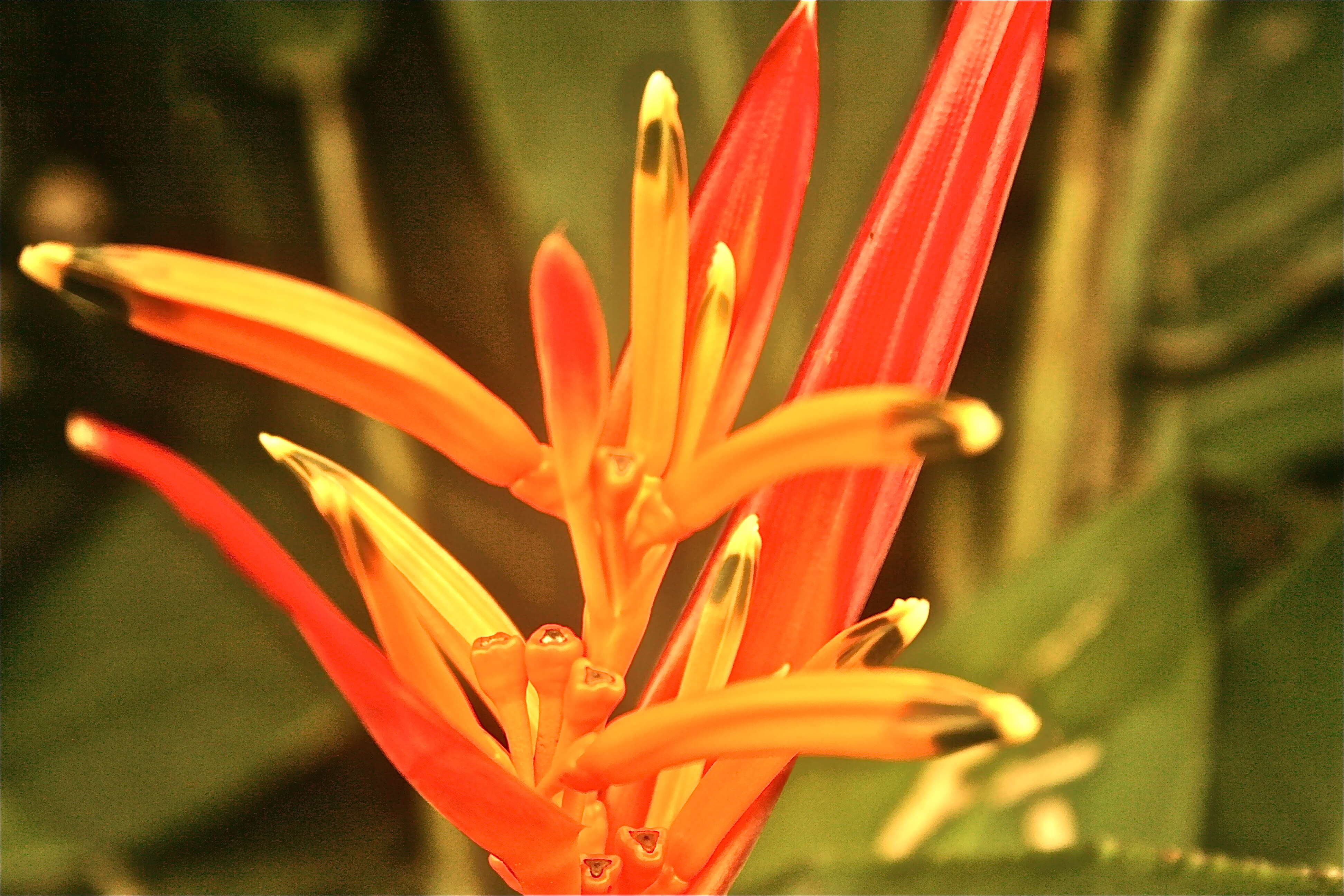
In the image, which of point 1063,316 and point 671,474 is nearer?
point 671,474

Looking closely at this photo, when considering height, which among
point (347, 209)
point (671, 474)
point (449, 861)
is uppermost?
point (347, 209)

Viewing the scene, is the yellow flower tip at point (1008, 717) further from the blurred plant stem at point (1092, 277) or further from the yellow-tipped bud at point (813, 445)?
the blurred plant stem at point (1092, 277)

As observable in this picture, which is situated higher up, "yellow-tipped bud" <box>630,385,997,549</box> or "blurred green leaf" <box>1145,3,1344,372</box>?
"blurred green leaf" <box>1145,3,1344,372</box>

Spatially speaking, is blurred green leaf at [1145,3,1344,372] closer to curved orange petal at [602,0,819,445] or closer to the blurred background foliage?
the blurred background foliage

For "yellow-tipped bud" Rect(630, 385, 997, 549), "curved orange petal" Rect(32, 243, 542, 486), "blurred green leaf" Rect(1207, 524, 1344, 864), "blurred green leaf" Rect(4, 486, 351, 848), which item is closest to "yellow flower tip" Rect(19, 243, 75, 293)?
"curved orange petal" Rect(32, 243, 542, 486)

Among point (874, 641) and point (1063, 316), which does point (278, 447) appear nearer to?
point (874, 641)

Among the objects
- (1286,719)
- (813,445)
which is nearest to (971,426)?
(813,445)
